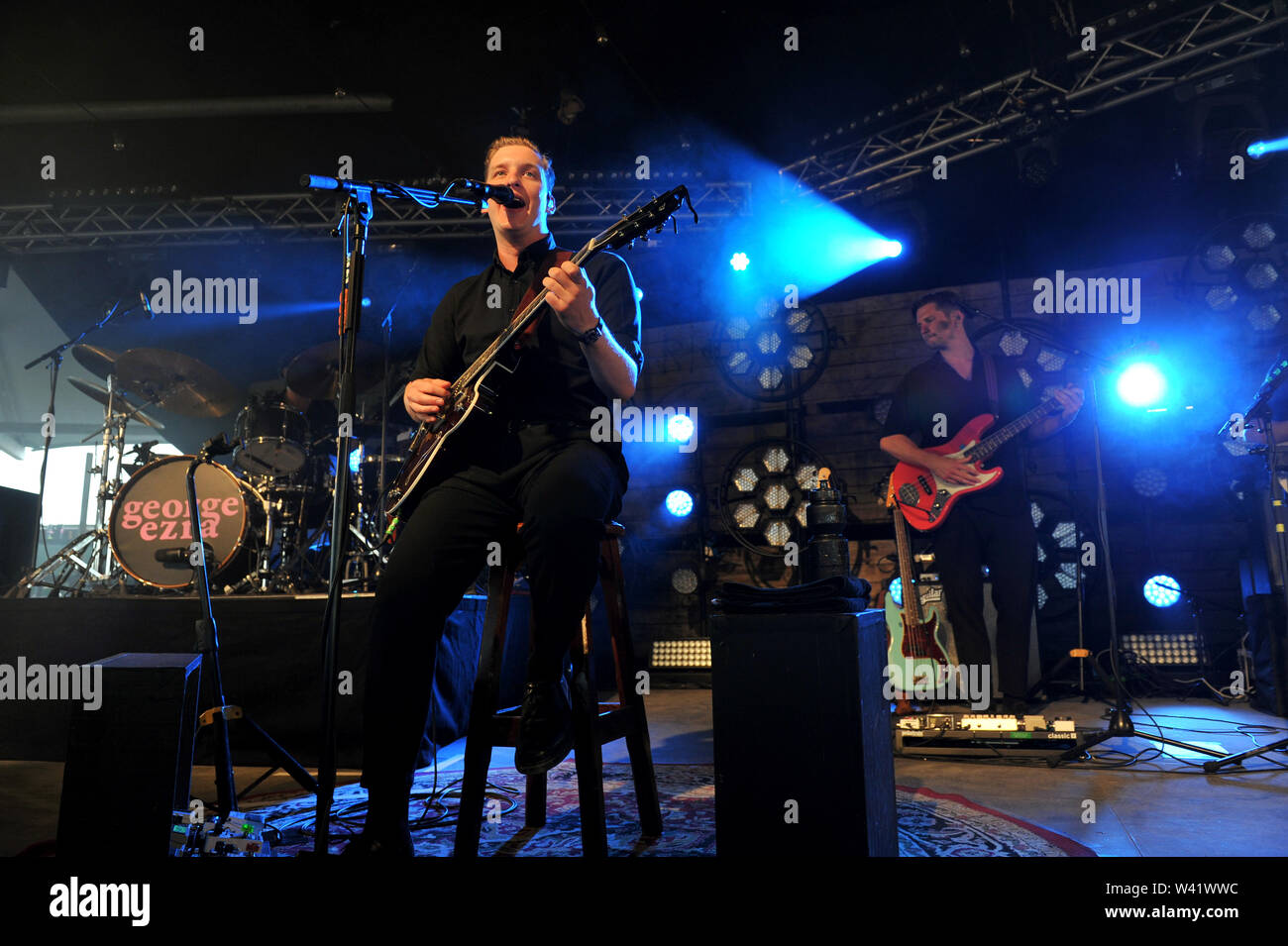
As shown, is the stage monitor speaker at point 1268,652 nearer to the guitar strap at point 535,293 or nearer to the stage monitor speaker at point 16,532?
the guitar strap at point 535,293

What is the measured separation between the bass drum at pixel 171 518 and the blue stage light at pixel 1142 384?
18.7ft

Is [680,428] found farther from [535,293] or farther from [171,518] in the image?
[535,293]

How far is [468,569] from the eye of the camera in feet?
6.77

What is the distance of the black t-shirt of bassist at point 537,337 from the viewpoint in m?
2.24

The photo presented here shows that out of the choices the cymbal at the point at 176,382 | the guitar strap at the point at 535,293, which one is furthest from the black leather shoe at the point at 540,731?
the cymbal at the point at 176,382

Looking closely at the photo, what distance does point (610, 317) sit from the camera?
2.29 metres

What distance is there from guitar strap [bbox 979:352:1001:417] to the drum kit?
369cm

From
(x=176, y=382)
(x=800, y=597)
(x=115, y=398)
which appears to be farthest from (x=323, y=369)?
(x=800, y=597)

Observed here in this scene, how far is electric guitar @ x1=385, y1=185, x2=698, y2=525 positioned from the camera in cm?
214

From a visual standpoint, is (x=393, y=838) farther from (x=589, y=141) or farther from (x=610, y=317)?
(x=589, y=141)

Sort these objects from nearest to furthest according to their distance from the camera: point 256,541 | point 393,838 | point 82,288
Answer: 1. point 393,838
2. point 256,541
3. point 82,288

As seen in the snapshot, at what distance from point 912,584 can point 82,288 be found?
27.6 feet

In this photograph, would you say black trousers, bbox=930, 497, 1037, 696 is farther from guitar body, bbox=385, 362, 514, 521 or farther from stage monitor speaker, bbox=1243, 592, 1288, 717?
guitar body, bbox=385, 362, 514, 521
